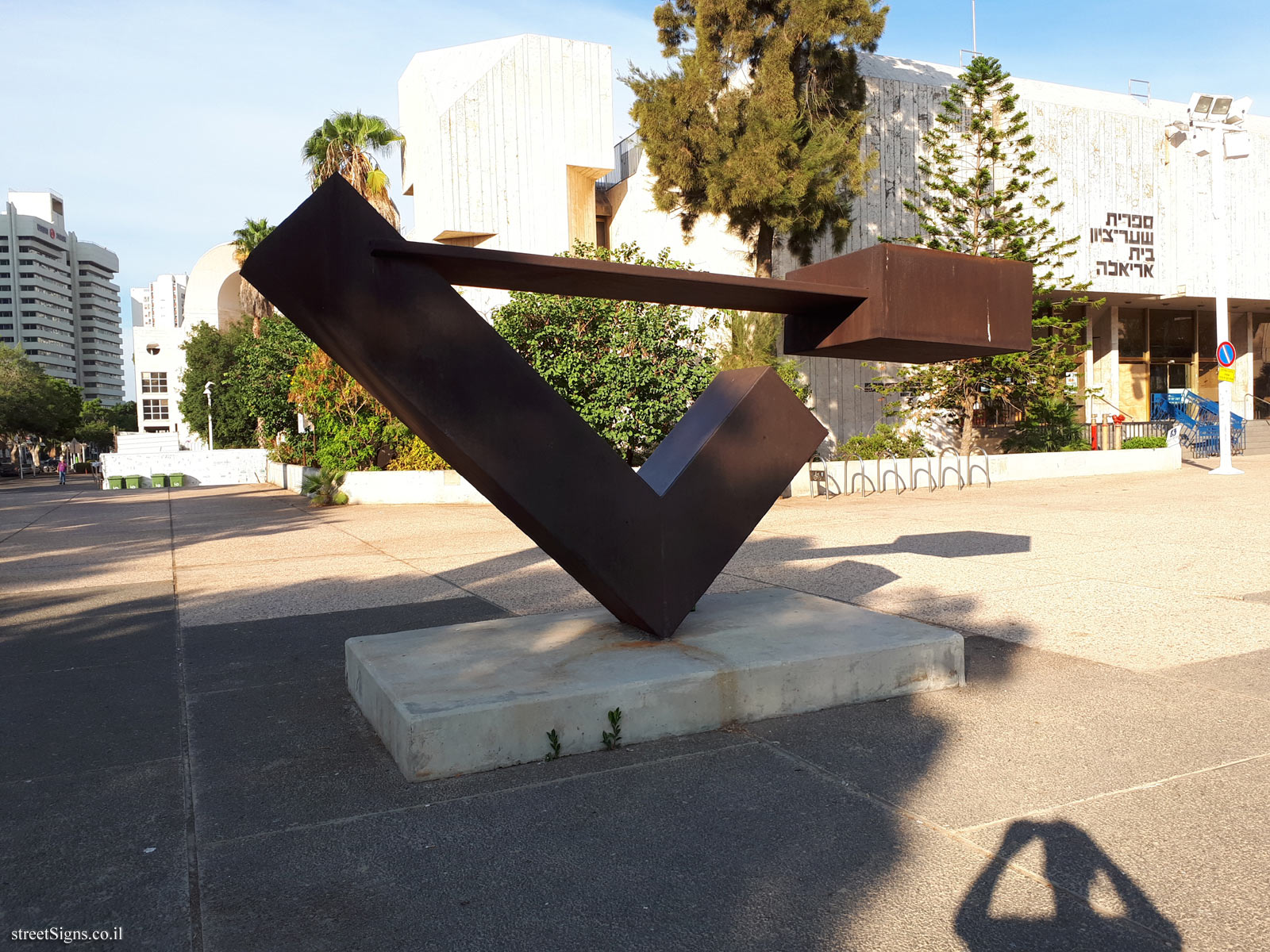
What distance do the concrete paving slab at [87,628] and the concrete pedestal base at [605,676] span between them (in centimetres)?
221

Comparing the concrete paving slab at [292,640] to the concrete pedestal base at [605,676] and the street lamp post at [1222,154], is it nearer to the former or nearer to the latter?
the concrete pedestal base at [605,676]

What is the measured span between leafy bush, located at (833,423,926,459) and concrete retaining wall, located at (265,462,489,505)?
8.10 m

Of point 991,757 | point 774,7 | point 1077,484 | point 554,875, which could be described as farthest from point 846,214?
point 554,875

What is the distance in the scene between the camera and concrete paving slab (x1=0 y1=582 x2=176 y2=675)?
596 centimetres

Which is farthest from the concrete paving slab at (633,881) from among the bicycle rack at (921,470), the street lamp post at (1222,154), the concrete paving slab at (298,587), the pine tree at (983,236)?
the street lamp post at (1222,154)

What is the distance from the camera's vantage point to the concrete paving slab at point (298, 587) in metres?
7.54

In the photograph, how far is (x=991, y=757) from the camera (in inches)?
150

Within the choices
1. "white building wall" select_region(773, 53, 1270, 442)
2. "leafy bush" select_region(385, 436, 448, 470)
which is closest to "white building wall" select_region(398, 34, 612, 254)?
"leafy bush" select_region(385, 436, 448, 470)

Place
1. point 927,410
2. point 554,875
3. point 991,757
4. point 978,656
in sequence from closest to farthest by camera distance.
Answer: point 554,875 → point 991,757 → point 978,656 → point 927,410

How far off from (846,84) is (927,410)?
787 centimetres

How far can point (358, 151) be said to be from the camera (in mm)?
26000

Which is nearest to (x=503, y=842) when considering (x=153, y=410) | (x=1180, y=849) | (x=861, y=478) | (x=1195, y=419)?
(x=1180, y=849)

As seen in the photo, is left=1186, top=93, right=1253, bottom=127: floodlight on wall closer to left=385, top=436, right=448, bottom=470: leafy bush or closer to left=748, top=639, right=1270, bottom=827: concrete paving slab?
left=385, top=436, right=448, bottom=470: leafy bush

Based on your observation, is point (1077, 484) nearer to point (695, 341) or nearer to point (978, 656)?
point (695, 341)
